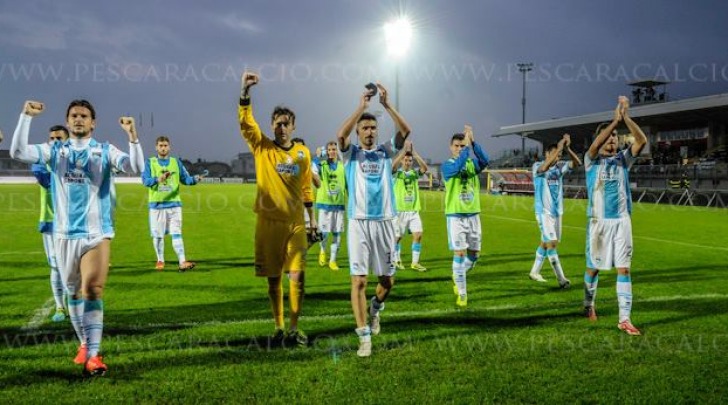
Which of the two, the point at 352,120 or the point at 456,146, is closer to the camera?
the point at 352,120

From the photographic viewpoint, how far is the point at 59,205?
464 cm

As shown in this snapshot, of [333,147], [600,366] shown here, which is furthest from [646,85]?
[600,366]

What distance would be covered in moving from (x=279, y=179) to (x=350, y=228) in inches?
35.6

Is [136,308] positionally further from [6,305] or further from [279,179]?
[279,179]

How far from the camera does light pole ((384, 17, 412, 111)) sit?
86.1 feet

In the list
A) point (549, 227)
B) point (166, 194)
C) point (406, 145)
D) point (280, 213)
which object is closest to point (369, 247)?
point (280, 213)

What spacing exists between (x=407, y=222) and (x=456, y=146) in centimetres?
374

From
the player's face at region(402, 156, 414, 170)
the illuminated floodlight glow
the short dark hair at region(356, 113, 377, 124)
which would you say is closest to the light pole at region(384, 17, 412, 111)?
the illuminated floodlight glow

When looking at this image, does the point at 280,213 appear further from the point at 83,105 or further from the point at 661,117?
the point at 661,117

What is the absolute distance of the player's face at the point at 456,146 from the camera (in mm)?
7453

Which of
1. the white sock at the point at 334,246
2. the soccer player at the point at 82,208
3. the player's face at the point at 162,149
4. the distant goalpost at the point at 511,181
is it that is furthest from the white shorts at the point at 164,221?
the distant goalpost at the point at 511,181

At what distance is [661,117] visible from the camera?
4244 cm

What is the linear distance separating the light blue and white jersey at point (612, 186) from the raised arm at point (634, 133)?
117 millimetres

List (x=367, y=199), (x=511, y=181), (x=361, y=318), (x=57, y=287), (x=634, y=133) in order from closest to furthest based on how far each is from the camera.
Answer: (x=361, y=318) → (x=367, y=199) → (x=634, y=133) → (x=57, y=287) → (x=511, y=181)
